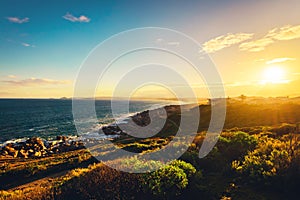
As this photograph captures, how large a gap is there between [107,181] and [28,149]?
3589 centimetres

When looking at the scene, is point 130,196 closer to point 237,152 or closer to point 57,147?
point 237,152

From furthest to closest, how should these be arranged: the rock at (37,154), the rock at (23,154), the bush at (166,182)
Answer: the rock at (23,154), the rock at (37,154), the bush at (166,182)

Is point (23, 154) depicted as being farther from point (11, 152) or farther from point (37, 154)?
point (37, 154)

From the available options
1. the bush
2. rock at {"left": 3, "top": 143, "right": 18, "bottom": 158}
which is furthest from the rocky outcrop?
the bush

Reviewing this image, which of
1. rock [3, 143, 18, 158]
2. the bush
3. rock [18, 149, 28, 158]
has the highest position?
the bush

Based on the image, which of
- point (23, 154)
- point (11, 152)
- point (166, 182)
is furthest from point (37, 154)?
point (166, 182)

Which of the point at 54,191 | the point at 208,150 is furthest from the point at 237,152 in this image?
the point at 54,191

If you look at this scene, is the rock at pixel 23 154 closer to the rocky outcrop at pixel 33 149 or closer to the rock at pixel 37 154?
the rocky outcrop at pixel 33 149

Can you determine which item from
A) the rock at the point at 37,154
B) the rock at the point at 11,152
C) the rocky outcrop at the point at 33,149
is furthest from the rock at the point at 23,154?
the rock at the point at 37,154

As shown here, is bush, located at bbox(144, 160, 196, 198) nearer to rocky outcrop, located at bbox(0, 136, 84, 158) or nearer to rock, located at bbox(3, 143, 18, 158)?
rocky outcrop, located at bbox(0, 136, 84, 158)

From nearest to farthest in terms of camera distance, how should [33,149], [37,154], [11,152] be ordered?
[37,154], [11,152], [33,149]

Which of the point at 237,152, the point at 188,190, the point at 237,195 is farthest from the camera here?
the point at 237,152

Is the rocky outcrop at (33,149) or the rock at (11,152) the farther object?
the rocky outcrop at (33,149)

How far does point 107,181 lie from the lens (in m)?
7.32
